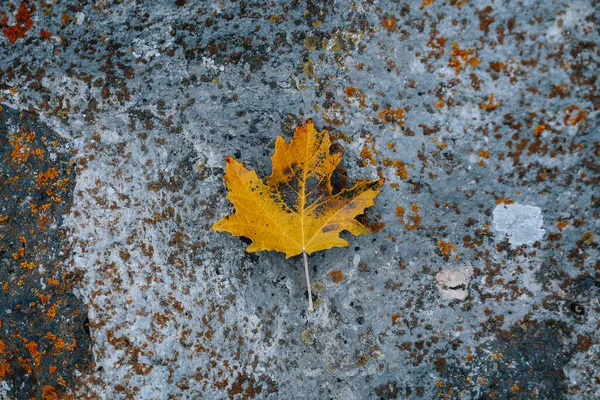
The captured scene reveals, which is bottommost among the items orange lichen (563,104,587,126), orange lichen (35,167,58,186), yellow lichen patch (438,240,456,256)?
yellow lichen patch (438,240,456,256)

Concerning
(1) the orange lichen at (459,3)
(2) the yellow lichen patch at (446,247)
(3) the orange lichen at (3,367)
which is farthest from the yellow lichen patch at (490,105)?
(3) the orange lichen at (3,367)

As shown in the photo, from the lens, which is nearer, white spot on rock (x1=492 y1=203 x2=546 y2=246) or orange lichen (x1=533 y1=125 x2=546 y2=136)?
orange lichen (x1=533 y1=125 x2=546 y2=136)

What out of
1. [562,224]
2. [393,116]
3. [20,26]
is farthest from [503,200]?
[20,26]

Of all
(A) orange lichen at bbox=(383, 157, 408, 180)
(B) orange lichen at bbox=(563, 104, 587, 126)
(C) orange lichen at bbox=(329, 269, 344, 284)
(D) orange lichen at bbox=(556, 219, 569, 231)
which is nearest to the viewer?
(B) orange lichen at bbox=(563, 104, 587, 126)

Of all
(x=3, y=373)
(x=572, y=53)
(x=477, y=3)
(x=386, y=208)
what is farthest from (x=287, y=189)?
(x=3, y=373)

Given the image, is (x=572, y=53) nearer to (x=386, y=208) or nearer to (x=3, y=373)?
(x=386, y=208)

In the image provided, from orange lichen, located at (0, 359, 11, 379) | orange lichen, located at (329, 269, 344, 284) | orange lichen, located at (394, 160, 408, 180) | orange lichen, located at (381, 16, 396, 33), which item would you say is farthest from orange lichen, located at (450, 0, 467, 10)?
orange lichen, located at (0, 359, 11, 379)

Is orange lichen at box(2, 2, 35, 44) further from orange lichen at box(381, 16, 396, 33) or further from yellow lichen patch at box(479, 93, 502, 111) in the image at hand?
yellow lichen patch at box(479, 93, 502, 111)
